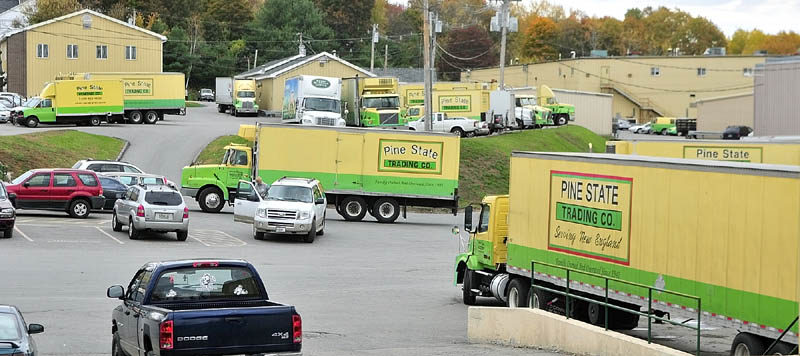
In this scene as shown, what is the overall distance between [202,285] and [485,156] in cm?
4411

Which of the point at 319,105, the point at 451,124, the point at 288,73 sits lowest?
the point at 451,124

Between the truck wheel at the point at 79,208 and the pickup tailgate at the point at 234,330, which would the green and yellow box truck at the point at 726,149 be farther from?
the pickup tailgate at the point at 234,330

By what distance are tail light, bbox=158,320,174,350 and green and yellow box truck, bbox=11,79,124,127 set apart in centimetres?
5229

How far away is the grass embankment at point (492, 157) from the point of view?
171 ft

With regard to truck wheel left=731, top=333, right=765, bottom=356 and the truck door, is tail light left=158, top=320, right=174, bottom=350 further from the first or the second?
the truck door

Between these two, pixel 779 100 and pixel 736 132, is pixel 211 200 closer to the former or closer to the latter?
pixel 779 100

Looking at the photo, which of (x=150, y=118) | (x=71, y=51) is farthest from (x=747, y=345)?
(x=71, y=51)

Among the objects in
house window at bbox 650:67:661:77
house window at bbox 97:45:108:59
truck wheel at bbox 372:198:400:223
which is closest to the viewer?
truck wheel at bbox 372:198:400:223

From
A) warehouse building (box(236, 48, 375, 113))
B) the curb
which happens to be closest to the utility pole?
the curb

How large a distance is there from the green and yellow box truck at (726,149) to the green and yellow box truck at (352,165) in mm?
11290

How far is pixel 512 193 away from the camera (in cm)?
2038

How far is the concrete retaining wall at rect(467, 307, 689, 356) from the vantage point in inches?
579

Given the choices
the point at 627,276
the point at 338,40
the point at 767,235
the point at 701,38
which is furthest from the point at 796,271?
the point at 701,38

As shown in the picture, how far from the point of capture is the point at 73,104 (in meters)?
61.4
